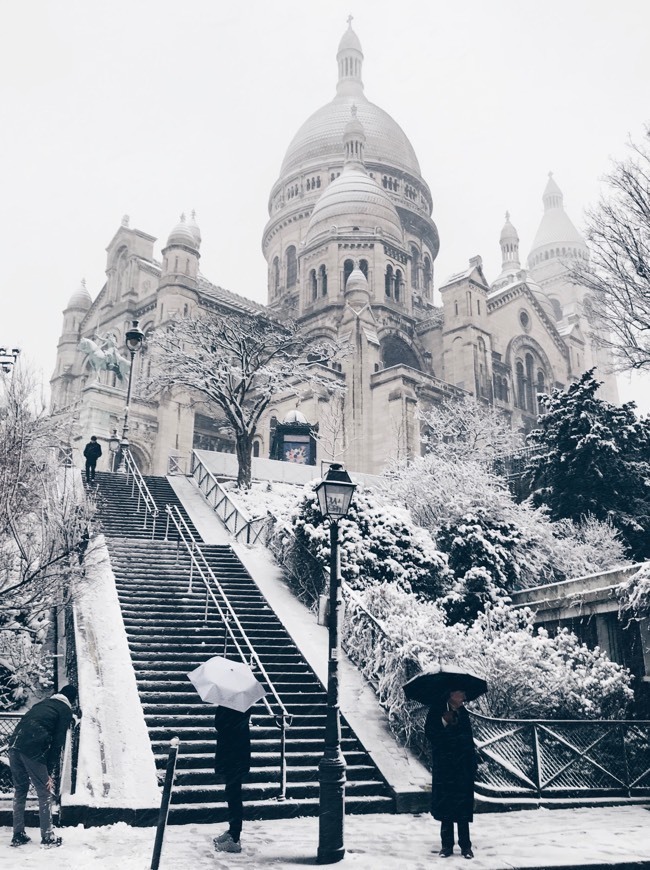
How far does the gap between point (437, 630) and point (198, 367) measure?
19253 millimetres

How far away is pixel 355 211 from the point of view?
52.0m

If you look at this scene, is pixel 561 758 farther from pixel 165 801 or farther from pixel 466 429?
pixel 466 429

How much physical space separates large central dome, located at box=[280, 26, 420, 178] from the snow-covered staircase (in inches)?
2200

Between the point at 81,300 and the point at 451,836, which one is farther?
the point at 81,300

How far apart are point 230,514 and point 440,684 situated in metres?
14.2

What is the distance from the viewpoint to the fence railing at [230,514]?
1980cm

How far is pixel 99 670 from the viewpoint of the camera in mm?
11367

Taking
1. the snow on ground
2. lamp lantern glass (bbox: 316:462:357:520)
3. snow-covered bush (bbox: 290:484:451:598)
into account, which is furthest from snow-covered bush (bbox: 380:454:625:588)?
lamp lantern glass (bbox: 316:462:357:520)

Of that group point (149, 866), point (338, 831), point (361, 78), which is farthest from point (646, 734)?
point (361, 78)

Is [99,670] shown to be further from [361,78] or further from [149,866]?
[361,78]

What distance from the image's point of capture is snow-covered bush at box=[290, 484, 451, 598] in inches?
659

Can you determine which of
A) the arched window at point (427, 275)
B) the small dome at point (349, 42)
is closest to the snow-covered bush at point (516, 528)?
the arched window at point (427, 275)

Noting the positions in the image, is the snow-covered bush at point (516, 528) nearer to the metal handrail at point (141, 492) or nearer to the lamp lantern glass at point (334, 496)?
the metal handrail at point (141, 492)

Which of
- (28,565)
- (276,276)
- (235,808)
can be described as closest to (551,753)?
(235,808)
